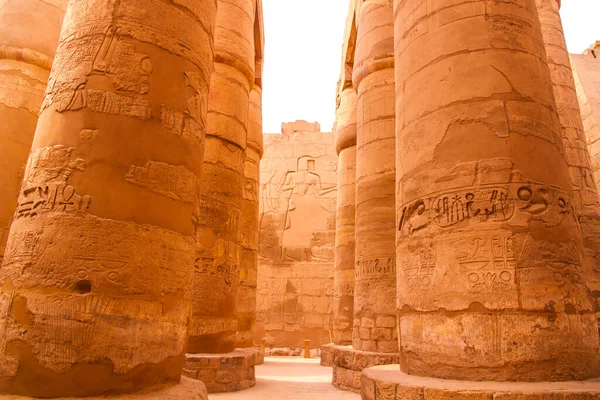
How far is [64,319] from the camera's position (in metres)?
2.35

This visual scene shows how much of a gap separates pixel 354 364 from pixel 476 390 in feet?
12.5

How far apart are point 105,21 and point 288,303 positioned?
39.2ft

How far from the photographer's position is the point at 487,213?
281 cm

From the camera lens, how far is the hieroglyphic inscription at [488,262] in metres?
2.68

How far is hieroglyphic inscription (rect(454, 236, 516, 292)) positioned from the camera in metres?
2.68

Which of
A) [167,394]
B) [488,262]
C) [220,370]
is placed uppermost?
[488,262]

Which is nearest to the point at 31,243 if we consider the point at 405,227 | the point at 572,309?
the point at 405,227

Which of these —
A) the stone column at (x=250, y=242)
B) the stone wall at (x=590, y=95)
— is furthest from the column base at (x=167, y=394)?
the stone wall at (x=590, y=95)

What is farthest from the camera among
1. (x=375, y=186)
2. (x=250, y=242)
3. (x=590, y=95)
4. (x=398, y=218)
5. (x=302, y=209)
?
(x=302, y=209)

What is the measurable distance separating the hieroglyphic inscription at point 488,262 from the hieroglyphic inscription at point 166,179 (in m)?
1.83

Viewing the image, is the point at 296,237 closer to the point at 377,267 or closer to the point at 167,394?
the point at 377,267

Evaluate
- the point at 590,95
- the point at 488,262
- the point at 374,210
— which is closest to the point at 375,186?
the point at 374,210

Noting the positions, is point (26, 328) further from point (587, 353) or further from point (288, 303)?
point (288, 303)

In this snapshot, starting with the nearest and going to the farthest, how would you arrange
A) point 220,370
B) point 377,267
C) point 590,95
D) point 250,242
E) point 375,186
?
point 220,370, point 377,267, point 375,186, point 250,242, point 590,95
